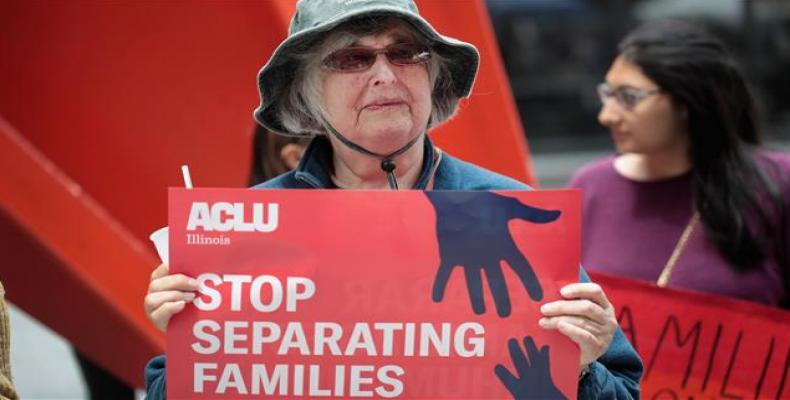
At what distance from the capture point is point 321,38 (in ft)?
7.65

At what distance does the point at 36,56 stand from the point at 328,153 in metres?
2.31

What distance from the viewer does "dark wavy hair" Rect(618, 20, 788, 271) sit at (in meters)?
3.88

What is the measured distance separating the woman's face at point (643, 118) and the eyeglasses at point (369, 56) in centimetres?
187

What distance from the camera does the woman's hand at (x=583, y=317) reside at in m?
2.15

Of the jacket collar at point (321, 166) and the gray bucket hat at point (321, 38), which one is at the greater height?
the gray bucket hat at point (321, 38)

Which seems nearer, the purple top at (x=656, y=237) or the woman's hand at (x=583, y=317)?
the woman's hand at (x=583, y=317)

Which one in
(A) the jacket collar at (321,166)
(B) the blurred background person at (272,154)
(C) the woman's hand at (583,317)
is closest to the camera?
(C) the woman's hand at (583,317)

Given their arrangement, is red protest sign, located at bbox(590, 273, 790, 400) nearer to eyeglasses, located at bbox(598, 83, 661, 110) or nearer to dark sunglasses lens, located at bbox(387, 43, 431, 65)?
eyeglasses, located at bbox(598, 83, 661, 110)

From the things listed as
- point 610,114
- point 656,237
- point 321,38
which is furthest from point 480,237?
point 610,114

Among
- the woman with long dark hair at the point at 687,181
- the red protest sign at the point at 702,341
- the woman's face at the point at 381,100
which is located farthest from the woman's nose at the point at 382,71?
the woman with long dark hair at the point at 687,181

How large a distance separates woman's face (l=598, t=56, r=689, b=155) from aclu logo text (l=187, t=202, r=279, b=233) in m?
2.11

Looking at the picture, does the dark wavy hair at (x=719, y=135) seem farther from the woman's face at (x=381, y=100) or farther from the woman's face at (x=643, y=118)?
the woman's face at (x=381, y=100)

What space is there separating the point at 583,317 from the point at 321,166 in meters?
0.58

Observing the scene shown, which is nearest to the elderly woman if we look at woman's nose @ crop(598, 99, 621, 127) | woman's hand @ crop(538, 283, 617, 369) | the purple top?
woman's hand @ crop(538, 283, 617, 369)
